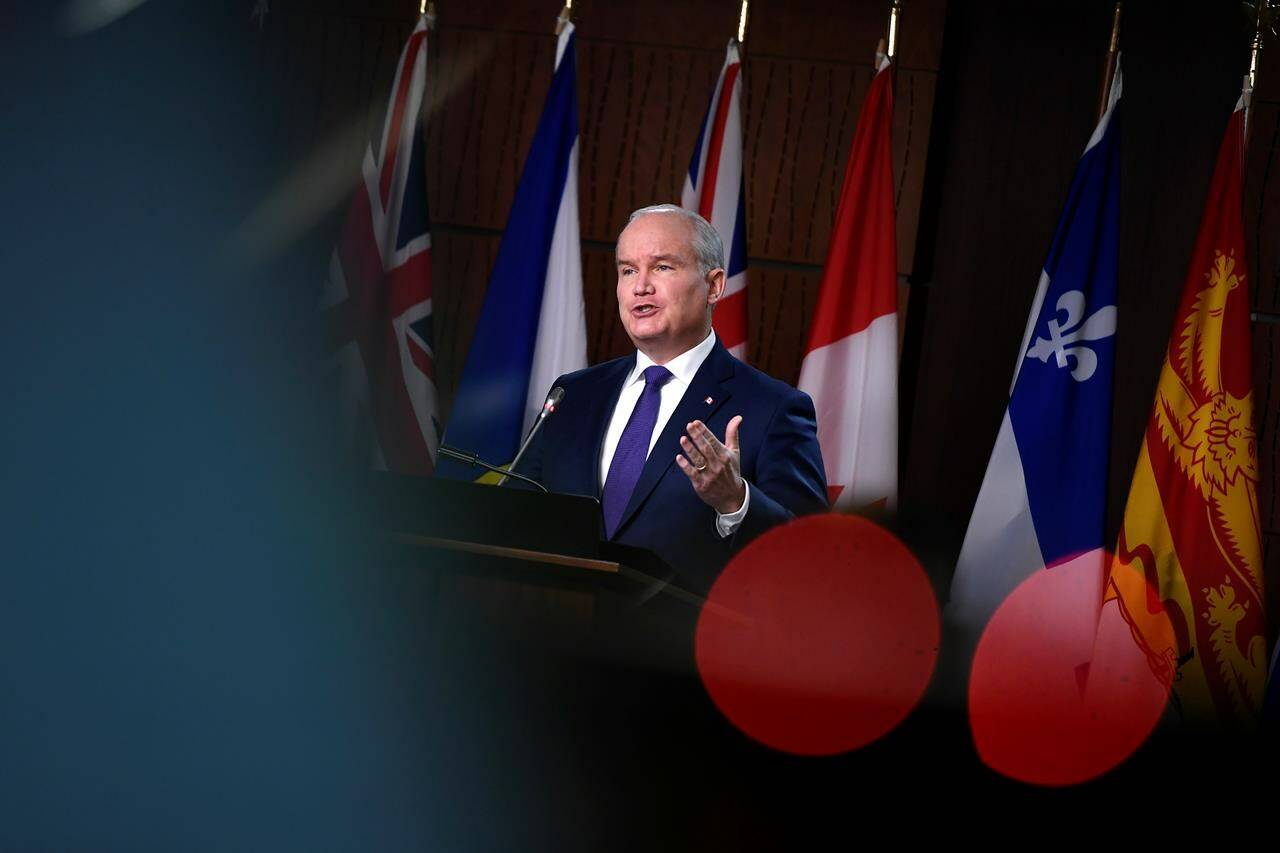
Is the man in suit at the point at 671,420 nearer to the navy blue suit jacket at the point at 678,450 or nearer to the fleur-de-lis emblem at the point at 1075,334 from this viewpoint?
the navy blue suit jacket at the point at 678,450

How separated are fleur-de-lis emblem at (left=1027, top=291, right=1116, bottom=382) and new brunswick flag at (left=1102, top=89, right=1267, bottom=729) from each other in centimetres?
19

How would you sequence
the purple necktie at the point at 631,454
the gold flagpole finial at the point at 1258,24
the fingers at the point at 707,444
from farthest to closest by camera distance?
the gold flagpole finial at the point at 1258,24 → the purple necktie at the point at 631,454 → the fingers at the point at 707,444

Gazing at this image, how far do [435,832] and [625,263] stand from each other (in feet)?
5.43

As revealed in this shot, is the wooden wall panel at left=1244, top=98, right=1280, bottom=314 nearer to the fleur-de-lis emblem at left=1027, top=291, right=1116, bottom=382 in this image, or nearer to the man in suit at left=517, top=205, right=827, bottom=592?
the fleur-de-lis emblem at left=1027, top=291, right=1116, bottom=382

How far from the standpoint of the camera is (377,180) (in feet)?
11.9

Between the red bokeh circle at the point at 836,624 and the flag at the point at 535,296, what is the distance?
100cm

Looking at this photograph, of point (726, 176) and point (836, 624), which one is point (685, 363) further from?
point (726, 176)

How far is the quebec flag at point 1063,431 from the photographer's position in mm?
3221

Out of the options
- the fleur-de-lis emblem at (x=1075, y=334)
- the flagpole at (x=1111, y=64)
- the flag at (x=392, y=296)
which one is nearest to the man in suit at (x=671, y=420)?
the flag at (x=392, y=296)

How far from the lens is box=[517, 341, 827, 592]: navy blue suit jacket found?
2311mm

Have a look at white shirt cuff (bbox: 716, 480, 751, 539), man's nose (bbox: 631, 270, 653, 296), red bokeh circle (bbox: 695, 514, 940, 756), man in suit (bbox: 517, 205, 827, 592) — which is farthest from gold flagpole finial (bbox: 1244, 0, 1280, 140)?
white shirt cuff (bbox: 716, 480, 751, 539)

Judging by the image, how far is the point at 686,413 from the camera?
252cm

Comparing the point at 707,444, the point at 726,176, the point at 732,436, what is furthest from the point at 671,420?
the point at 726,176

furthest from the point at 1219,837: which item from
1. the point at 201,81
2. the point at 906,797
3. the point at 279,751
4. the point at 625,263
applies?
the point at 201,81
